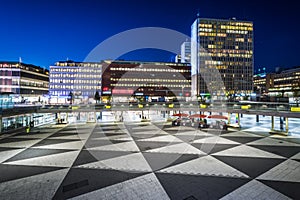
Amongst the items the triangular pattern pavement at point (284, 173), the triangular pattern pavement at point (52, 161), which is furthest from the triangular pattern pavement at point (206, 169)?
the triangular pattern pavement at point (52, 161)

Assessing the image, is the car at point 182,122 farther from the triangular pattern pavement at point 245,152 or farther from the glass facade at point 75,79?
the glass facade at point 75,79

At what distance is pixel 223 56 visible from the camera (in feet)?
382

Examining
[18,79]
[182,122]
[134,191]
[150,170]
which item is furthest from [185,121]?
[18,79]

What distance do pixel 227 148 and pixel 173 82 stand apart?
345 feet

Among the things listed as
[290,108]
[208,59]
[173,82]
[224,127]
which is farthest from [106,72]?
[290,108]

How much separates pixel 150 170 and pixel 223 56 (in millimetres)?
120110

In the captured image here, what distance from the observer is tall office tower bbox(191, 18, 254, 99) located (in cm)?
11581

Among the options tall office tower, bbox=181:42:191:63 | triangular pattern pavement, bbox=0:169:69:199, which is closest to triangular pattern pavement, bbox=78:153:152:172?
triangular pattern pavement, bbox=0:169:69:199

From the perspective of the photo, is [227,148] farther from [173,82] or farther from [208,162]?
[173,82]

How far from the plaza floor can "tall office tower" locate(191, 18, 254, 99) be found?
101899 mm

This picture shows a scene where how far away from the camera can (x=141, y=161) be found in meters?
13.5

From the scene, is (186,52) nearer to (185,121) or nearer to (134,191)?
(185,121)

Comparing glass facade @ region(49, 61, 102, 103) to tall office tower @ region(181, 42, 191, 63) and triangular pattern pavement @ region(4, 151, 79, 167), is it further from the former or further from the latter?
triangular pattern pavement @ region(4, 151, 79, 167)

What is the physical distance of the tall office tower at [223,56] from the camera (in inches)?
4560
